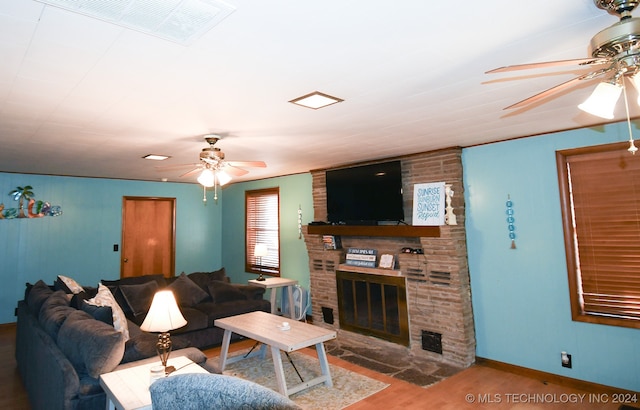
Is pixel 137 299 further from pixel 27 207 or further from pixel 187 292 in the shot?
pixel 27 207

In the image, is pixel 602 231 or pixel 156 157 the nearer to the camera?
pixel 602 231

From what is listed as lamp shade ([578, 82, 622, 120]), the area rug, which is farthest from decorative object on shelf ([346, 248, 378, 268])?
lamp shade ([578, 82, 622, 120])

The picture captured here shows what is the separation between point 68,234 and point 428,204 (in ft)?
19.3

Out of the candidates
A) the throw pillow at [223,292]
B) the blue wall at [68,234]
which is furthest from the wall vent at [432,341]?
the blue wall at [68,234]

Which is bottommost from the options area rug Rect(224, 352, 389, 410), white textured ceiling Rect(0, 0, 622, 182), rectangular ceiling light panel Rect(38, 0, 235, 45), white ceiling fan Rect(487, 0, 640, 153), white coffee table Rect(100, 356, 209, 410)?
area rug Rect(224, 352, 389, 410)

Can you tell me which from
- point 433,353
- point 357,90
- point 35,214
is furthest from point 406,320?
point 35,214

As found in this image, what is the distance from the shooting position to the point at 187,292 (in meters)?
5.07

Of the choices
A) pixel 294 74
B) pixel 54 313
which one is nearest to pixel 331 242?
pixel 54 313

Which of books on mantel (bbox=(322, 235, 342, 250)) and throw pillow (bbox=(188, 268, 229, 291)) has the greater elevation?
books on mantel (bbox=(322, 235, 342, 250))

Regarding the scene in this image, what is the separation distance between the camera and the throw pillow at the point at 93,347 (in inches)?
93.8

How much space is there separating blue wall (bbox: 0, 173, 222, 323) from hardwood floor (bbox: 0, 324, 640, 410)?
7.68 ft

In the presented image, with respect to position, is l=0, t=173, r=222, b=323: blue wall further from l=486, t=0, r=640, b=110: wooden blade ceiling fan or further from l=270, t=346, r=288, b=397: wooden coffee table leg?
l=486, t=0, r=640, b=110: wooden blade ceiling fan

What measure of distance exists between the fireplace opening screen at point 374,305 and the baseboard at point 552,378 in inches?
37.9

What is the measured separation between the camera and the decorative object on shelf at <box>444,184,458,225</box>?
13.4 ft
